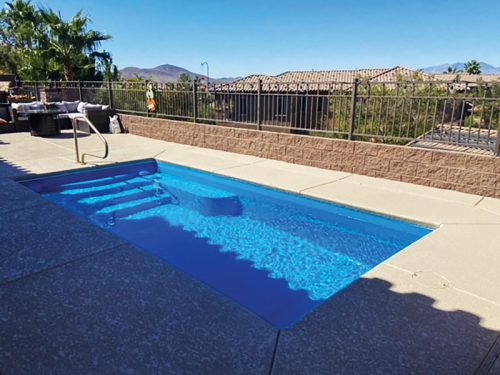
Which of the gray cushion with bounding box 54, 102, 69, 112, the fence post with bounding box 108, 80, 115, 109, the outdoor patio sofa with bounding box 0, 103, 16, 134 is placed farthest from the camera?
the fence post with bounding box 108, 80, 115, 109

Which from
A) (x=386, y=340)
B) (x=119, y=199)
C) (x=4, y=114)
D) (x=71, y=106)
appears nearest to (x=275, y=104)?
(x=119, y=199)

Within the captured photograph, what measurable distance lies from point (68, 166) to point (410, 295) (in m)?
6.96

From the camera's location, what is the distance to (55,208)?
476 centimetres

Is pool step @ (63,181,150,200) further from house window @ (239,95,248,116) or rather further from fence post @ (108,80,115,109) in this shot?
fence post @ (108,80,115,109)

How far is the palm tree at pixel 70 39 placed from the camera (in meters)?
19.0

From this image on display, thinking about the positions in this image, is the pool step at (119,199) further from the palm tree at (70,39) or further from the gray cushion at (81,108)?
the palm tree at (70,39)

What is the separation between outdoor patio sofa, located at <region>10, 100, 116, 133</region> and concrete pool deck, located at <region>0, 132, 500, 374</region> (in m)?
Result: 9.10

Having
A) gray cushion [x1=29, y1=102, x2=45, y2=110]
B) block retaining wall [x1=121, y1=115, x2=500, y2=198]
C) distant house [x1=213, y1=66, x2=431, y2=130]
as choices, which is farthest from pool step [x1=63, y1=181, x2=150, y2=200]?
gray cushion [x1=29, y1=102, x2=45, y2=110]

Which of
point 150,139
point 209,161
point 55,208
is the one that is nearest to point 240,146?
point 209,161

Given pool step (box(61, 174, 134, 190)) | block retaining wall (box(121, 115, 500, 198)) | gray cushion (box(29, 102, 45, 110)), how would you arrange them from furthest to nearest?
gray cushion (box(29, 102, 45, 110)) < pool step (box(61, 174, 134, 190)) < block retaining wall (box(121, 115, 500, 198))

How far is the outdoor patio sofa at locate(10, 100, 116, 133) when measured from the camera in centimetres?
1212

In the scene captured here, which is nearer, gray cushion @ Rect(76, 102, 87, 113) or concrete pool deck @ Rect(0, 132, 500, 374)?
concrete pool deck @ Rect(0, 132, 500, 374)

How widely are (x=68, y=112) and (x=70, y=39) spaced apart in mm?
8724

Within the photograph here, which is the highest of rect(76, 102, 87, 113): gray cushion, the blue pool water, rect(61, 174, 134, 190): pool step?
rect(76, 102, 87, 113): gray cushion
